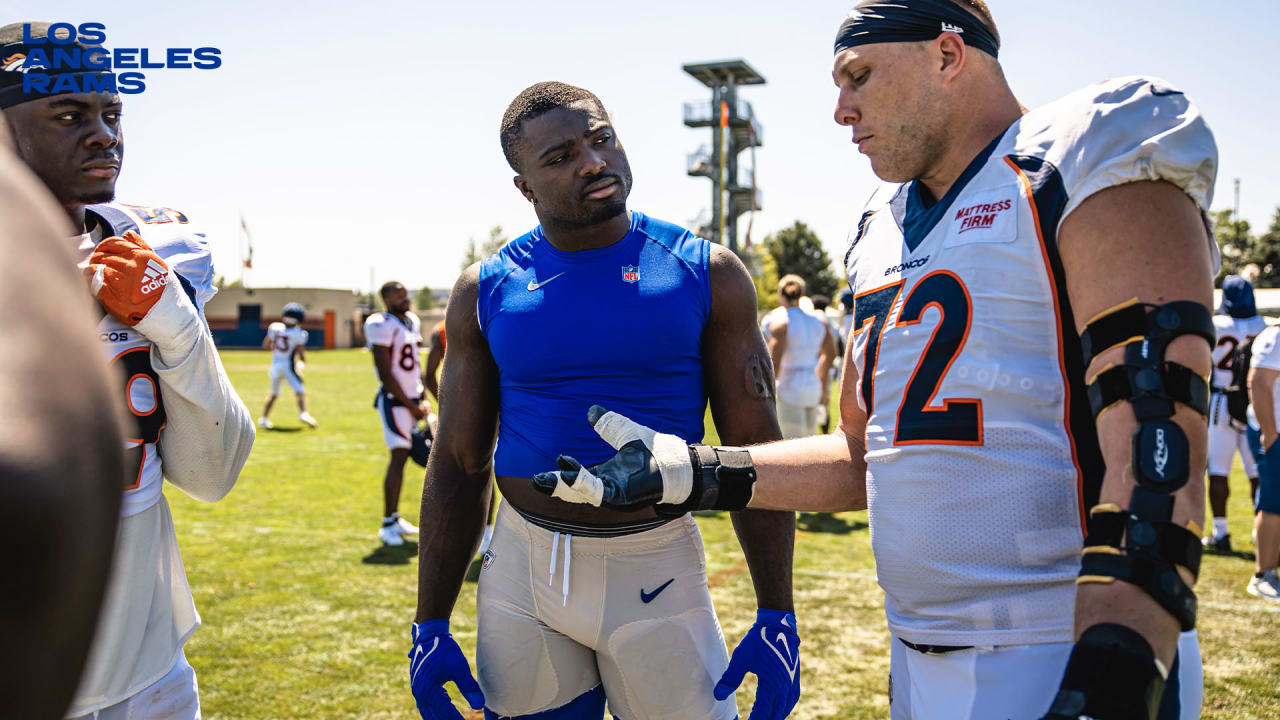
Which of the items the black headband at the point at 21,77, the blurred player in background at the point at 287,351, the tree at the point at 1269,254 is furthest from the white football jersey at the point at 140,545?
the tree at the point at 1269,254

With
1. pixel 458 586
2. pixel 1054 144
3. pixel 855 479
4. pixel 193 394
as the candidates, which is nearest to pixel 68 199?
pixel 193 394

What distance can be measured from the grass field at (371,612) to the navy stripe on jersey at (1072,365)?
324 cm

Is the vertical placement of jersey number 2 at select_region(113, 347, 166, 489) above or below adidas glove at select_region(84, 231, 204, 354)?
below

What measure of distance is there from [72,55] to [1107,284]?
2.54 meters

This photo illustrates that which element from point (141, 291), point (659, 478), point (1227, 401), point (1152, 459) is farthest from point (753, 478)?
point (1227, 401)

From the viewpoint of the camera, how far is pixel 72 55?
2.35m

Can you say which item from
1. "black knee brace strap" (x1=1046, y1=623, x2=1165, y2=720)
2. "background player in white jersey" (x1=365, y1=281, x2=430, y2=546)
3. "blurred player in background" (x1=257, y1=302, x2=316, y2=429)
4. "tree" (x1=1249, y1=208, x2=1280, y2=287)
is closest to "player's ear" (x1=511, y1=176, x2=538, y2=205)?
"black knee brace strap" (x1=1046, y1=623, x2=1165, y2=720)

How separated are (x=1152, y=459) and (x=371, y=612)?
5.67 m

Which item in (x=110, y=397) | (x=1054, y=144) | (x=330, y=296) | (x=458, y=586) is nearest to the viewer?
(x=110, y=397)

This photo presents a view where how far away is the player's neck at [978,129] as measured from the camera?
179 centimetres

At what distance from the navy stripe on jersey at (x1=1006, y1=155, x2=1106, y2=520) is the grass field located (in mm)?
3235

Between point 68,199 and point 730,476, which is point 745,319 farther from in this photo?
point 68,199

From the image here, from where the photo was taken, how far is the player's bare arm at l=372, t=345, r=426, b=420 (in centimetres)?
790

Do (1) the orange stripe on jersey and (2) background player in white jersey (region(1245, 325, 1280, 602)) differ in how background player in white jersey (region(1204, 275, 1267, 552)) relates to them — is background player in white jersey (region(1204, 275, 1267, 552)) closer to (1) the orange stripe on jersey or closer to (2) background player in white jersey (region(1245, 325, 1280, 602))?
(2) background player in white jersey (region(1245, 325, 1280, 602))
